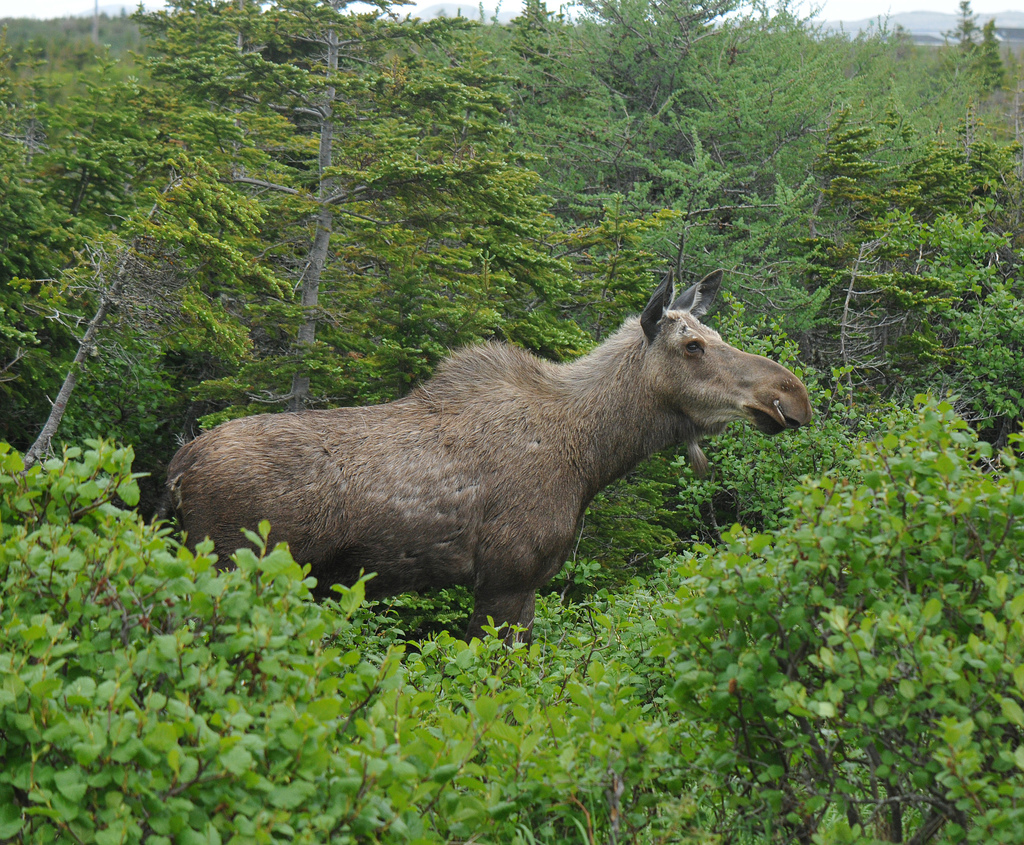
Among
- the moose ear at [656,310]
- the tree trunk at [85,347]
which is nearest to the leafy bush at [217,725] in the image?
the moose ear at [656,310]

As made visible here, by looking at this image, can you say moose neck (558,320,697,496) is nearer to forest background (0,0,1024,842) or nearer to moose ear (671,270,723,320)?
→ moose ear (671,270,723,320)

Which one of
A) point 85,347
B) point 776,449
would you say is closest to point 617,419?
point 776,449

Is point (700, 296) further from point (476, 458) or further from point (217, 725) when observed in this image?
point (217, 725)

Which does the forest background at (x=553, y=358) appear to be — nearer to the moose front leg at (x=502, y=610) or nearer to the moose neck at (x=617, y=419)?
the moose front leg at (x=502, y=610)

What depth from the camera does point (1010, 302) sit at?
10.4m

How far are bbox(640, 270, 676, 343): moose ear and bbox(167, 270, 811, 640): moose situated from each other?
0.01 m

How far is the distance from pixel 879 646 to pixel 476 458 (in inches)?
136

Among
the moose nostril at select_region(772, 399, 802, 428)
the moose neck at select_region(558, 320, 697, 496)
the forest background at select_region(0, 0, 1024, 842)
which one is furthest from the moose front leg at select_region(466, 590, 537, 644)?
the moose nostril at select_region(772, 399, 802, 428)

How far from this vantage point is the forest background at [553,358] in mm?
2637

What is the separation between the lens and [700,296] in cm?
719

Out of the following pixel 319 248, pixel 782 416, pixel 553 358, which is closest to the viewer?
pixel 782 416

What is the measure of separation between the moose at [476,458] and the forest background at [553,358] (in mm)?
612

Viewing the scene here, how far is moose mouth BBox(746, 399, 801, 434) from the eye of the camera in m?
6.03

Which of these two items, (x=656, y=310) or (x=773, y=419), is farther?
(x=656, y=310)
